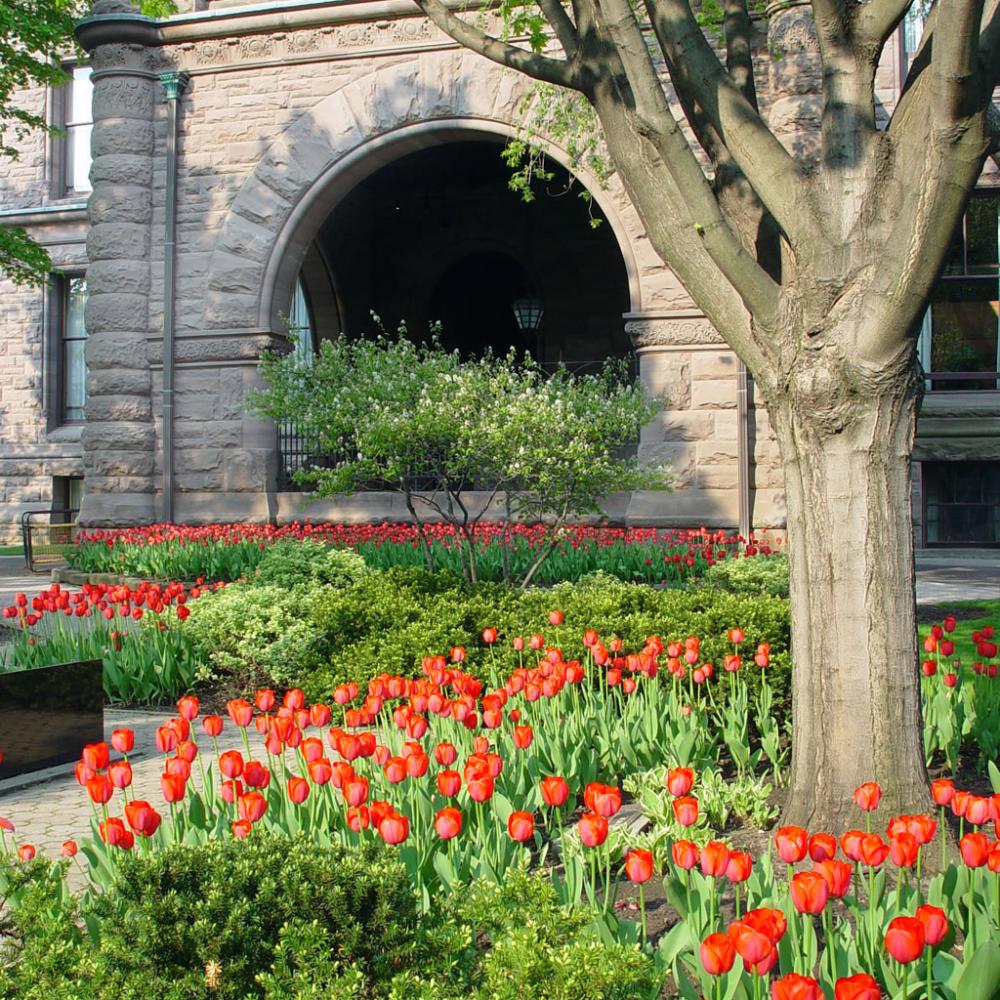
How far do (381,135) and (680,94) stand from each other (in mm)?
11161

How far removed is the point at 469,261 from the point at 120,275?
893cm

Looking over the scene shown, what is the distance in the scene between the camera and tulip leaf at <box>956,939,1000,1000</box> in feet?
7.54

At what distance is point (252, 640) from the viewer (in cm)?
727

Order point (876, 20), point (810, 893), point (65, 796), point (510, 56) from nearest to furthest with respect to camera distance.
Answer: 1. point (810, 893)
2. point (876, 20)
3. point (65, 796)
4. point (510, 56)

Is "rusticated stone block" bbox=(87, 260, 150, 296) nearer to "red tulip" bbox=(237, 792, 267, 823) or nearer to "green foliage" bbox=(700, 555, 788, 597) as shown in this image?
"green foliage" bbox=(700, 555, 788, 597)

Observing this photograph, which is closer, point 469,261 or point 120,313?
point 120,313

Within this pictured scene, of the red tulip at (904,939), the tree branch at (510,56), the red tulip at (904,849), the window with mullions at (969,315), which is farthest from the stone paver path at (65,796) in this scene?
the window with mullions at (969,315)

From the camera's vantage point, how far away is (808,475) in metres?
4.13

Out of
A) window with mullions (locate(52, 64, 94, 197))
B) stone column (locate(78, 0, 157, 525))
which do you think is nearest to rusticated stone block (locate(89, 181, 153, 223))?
stone column (locate(78, 0, 157, 525))

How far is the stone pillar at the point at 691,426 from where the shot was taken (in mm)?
13758

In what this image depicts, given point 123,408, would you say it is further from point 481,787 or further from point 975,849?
point 975,849

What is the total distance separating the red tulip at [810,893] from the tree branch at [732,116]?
97.7 inches

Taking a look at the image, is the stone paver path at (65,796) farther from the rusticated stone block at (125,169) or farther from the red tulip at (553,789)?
the rusticated stone block at (125,169)

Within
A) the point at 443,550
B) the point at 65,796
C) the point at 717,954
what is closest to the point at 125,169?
the point at 443,550
